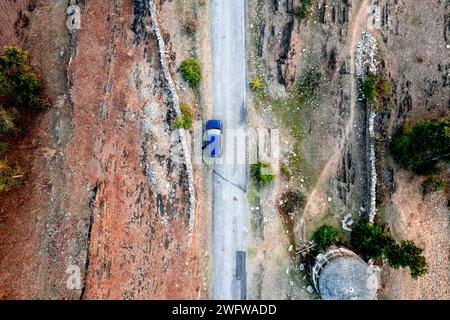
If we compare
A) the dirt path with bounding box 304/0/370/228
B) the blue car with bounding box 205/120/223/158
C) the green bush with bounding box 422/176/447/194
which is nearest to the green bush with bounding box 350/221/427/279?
the dirt path with bounding box 304/0/370/228

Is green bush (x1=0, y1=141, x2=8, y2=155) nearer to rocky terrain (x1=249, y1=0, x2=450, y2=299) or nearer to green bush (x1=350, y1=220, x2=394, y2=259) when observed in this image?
rocky terrain (x1=249, y1=0, x2=450, y2=299)

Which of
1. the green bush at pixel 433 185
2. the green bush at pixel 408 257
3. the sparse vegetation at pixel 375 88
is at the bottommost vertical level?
the green bush at pixel 408 257

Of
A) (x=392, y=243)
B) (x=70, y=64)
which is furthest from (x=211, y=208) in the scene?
(x=70, y=64)

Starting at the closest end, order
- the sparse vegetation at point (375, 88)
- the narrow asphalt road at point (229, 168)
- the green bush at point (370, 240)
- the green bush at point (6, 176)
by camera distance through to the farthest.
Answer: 1. the green bush at point (370, 240)
2. the green bush at point (6, 176)
3. the narrow asphalt road at point (229, 168)
4. the sparse vegetation at point (375, 88)

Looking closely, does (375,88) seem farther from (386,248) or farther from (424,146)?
(386,248)

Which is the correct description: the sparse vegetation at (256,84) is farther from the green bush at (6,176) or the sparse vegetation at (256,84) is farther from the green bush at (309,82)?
the green bush at (6,176)

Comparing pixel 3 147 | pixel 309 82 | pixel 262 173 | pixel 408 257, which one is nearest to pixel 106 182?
pixel 3 147

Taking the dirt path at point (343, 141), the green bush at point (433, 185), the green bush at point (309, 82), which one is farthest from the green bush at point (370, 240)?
the green bush at point (309, 82)

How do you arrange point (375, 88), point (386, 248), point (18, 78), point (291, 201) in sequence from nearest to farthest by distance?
point (386, 248) < point (375, 88) < point (291, 201) < point (18, 78)
